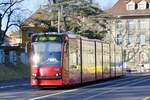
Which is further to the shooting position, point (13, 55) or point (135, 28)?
point (135, 28)

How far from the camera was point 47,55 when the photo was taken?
32344 millimetres

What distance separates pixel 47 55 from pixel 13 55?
35580 millimetres

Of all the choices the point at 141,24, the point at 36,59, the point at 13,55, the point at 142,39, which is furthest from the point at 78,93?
the point at 142,39

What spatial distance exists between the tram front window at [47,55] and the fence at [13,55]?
31.7 meters

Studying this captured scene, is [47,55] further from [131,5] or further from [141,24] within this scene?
[131,5]

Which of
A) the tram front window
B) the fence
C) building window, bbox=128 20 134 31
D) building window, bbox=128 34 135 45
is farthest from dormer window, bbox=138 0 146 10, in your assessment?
the tram front window

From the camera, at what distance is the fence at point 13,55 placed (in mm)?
65000

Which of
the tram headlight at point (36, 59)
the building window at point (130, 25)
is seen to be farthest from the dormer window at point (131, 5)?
the tram headlight at point (36, 59)

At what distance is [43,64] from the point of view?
3231 centimetres

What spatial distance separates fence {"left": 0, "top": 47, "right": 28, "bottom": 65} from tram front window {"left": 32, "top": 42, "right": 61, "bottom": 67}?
31708mm

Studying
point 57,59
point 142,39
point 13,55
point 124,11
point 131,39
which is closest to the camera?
point 57,59

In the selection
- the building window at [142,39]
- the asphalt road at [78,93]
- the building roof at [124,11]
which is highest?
the building roof at [124,11]

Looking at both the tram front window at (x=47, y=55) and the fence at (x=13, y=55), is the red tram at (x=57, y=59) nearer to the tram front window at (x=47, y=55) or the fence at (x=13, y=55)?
the tram front window at (x=47, y=55)

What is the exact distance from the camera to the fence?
65.0 meters
